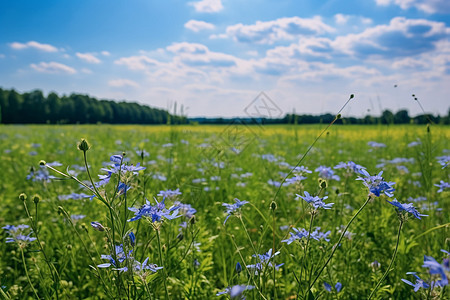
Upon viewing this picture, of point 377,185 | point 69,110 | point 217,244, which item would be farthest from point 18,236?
point 69,110

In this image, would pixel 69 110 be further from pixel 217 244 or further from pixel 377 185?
pixel 377 185

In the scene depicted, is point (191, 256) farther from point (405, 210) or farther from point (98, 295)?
point (405, 210)

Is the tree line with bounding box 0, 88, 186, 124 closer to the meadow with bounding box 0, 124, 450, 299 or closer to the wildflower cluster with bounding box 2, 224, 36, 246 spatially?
the meadow with bounding box 0, 124, 450, 299

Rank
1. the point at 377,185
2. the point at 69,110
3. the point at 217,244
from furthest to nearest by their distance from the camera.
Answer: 1. the point at 69,110
2. the point at 217,244
3. the point at 377,185

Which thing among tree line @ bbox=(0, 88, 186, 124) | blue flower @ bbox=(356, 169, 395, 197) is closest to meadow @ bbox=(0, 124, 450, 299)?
blue flower @ bbox=(356, 169, 395, 197)

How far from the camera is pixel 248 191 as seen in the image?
306 cm

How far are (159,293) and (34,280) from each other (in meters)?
0.89

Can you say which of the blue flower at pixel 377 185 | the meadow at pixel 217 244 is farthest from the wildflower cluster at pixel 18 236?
the blue flower at pixel 377 185

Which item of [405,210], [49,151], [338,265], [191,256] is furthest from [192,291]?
[49,151]

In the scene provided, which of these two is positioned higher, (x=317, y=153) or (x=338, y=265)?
(x=317, y=153)

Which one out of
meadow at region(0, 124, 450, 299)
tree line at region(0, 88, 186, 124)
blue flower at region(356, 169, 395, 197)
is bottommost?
meadow at region(0, 124, 450, 299)

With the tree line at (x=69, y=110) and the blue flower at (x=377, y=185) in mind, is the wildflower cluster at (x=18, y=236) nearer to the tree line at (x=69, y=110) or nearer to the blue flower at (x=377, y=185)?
the blue flower at (x=377, y=185)

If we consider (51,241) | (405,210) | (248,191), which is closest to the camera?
(405,210)

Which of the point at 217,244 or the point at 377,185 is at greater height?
the point at 377,185
